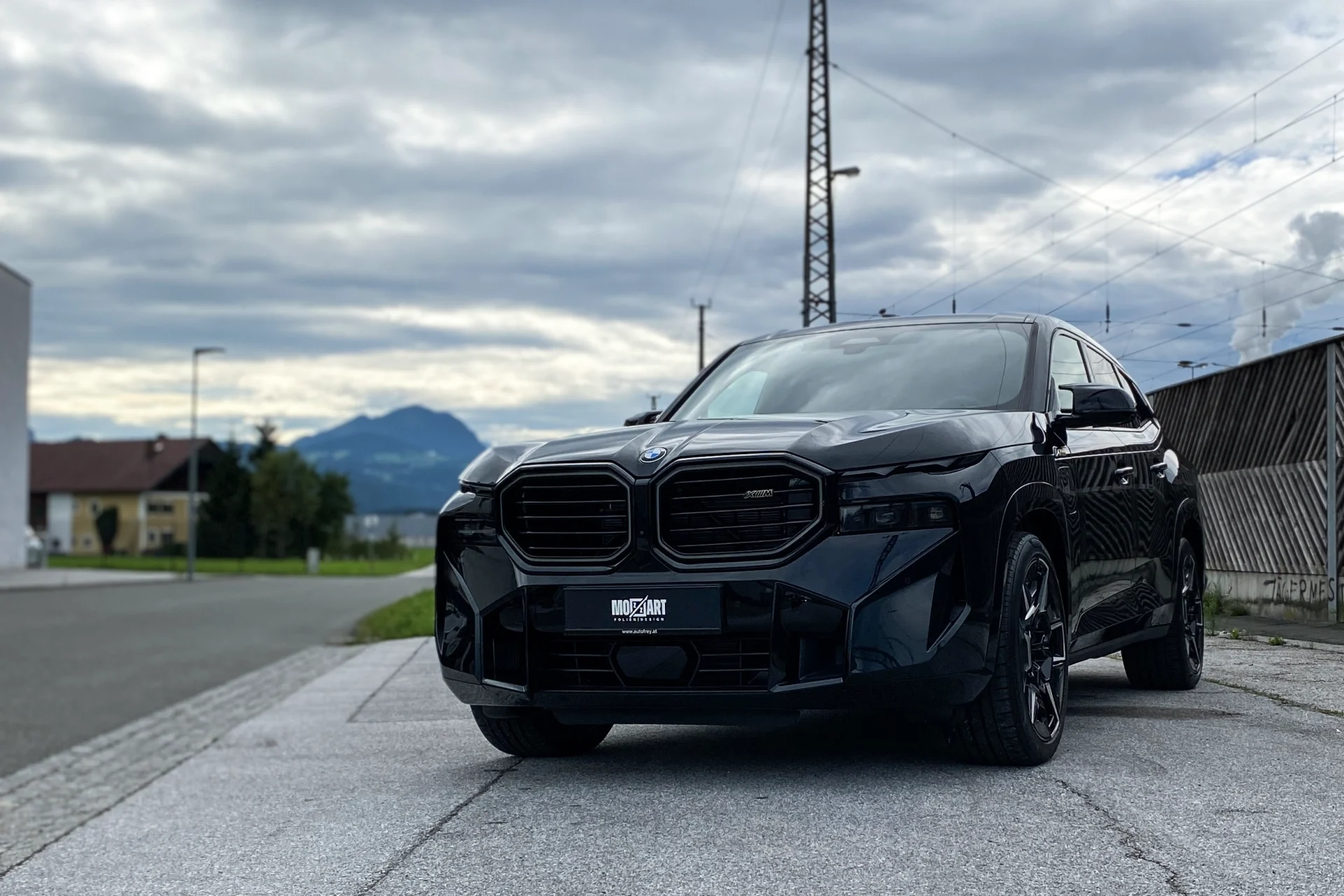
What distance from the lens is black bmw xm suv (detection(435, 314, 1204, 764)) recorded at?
471cm

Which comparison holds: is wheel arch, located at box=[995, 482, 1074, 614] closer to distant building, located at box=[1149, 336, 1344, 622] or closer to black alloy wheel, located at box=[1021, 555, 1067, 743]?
black alloy wheel, located at box=[1021, 555, 1067, 743]

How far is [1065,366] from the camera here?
21.2 feet

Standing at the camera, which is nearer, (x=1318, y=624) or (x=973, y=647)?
(x=973, y=647)

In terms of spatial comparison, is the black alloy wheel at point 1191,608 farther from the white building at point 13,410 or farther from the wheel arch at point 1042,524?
the white building at point 13,410

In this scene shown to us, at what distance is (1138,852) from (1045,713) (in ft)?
4.08

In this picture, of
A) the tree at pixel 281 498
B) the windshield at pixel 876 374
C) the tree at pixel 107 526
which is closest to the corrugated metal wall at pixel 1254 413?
the windshield at pixel 876 374

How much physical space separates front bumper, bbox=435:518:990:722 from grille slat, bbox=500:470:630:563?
110mm

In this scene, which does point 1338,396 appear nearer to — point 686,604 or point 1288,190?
point 1288,190

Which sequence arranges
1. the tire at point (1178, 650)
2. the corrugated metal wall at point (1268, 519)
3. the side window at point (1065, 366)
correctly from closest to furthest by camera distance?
1. the side window at point (1065, 366)
2. the tire at point (1178, 650)
3. the corrugated metal wall at point (1268, 519)

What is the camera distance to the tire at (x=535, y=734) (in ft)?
18.6

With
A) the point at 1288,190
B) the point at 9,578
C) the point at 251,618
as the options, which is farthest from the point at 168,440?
the point at 1288,190

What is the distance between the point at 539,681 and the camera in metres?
5.12

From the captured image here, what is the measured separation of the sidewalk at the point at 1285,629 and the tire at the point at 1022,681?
539cm

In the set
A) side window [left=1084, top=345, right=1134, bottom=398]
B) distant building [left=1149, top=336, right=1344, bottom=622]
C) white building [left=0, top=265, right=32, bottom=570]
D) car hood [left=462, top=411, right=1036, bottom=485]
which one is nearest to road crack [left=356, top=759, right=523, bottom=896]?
car hood [left=462, top=411, right=1036, bottom=485]
